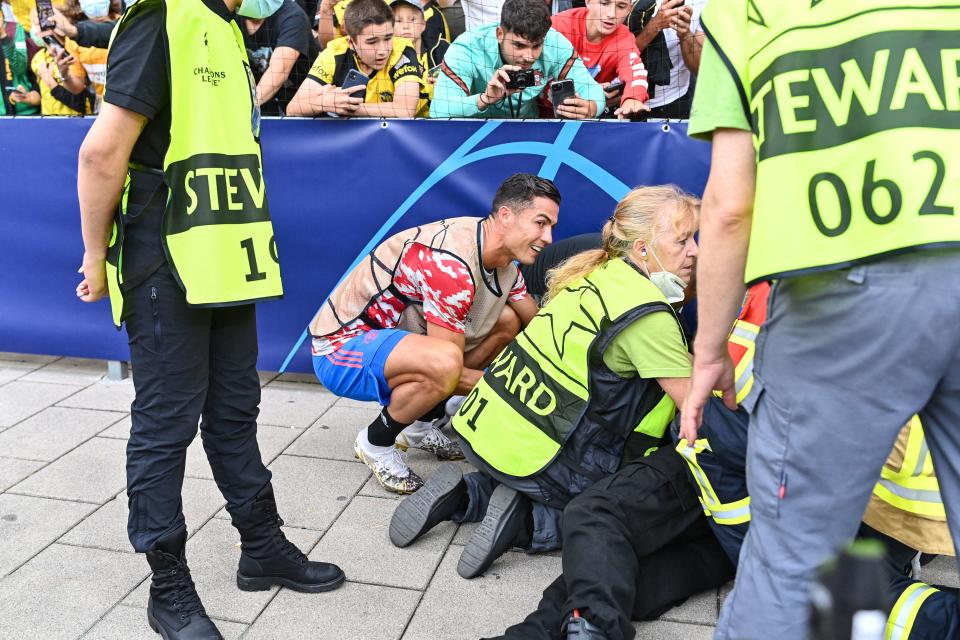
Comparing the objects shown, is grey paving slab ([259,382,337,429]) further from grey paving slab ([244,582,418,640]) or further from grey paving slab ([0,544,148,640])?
grey paving slab ([244,582,418,640])

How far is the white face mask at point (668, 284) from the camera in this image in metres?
2.92

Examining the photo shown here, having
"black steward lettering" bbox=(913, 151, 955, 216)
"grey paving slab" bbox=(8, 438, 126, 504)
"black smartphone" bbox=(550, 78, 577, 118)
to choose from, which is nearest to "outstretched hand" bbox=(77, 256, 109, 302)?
"grey paving slab" bbox=(8, 438, 126, 504)

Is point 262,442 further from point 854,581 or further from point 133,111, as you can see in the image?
point 854,581

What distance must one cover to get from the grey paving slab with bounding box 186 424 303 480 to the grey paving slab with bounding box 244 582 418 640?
0.89m

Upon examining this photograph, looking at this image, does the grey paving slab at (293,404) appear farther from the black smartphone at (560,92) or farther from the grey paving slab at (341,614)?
the black smartphone at (560,92)

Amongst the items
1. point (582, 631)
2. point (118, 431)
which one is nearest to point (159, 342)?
point (582, 631)

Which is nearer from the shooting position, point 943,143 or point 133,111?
point 943,143

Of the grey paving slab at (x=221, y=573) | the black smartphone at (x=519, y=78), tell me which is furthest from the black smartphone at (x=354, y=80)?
the grey paving slab at (x=221, y=573)

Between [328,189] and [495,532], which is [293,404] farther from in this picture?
[495,532]

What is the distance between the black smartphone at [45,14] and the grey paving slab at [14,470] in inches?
96.9

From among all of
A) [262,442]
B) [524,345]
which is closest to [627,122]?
[524,345]

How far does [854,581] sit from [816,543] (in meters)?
0.87

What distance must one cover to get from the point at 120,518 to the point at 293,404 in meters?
1.15

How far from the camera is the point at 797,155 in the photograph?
4.78 ft
